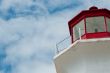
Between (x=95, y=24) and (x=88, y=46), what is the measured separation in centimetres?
135

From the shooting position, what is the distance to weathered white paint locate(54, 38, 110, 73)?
1605 centimetres

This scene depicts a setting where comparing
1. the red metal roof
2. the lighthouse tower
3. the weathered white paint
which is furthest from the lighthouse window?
the weathered white paint

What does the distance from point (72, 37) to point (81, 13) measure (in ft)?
3.01

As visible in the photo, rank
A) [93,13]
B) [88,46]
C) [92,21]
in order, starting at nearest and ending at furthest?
[88,46]
[93,13]
[92,21]

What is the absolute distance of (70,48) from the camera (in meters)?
16.3

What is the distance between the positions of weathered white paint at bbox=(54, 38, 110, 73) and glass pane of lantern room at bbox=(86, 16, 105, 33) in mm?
956

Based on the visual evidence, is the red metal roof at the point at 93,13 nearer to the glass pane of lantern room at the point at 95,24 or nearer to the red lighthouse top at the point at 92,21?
the red lighthouse top at the point at 92,21

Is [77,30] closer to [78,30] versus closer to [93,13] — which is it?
[78,30]

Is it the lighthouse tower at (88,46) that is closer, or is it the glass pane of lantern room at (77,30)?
the lighthouse tower at (88,46)

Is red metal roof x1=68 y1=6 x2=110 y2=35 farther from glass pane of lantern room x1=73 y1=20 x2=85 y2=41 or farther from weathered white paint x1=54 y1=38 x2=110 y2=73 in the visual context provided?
weathered white paint x1=54 y1=38 x2=110 y2=73

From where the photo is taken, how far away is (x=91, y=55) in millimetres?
16203

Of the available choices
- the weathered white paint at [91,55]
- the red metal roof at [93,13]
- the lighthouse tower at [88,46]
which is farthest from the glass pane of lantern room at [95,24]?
the weathered white paint at [91,55]

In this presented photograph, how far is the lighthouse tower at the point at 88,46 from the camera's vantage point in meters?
16.1

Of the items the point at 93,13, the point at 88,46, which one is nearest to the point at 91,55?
the point at 88,46
